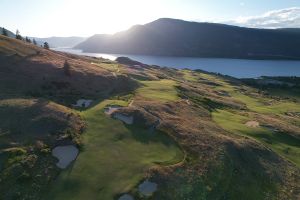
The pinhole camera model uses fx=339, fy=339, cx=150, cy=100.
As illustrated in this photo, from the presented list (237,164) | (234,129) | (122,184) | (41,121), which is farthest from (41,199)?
(234,129)

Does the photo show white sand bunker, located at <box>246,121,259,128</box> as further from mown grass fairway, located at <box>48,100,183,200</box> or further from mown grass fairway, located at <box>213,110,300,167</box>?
mown grass fairway, located at <box>48,100,183,200</box>

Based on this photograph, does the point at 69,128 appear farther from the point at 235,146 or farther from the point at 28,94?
the point at 235,146

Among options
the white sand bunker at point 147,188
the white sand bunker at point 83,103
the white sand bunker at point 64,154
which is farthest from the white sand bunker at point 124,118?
the white sand bunker at point 147,188

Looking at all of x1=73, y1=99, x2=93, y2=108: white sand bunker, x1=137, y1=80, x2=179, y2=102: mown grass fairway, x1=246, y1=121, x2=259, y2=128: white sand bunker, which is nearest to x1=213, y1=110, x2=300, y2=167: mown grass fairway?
x1=246, y1=121, x2=259, y2=128: white sand bunker

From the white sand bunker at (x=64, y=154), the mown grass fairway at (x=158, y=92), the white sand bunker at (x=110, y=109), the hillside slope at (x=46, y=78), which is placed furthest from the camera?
the mown grass fairway at (x=158, y=92)

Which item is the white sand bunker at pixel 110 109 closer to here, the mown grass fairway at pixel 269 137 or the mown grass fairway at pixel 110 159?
the mown grass fairway at pixel 110 159

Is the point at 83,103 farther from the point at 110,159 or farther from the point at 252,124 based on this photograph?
the point at 252,124

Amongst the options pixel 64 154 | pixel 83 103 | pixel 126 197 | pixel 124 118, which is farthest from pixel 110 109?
pixel 126 197
